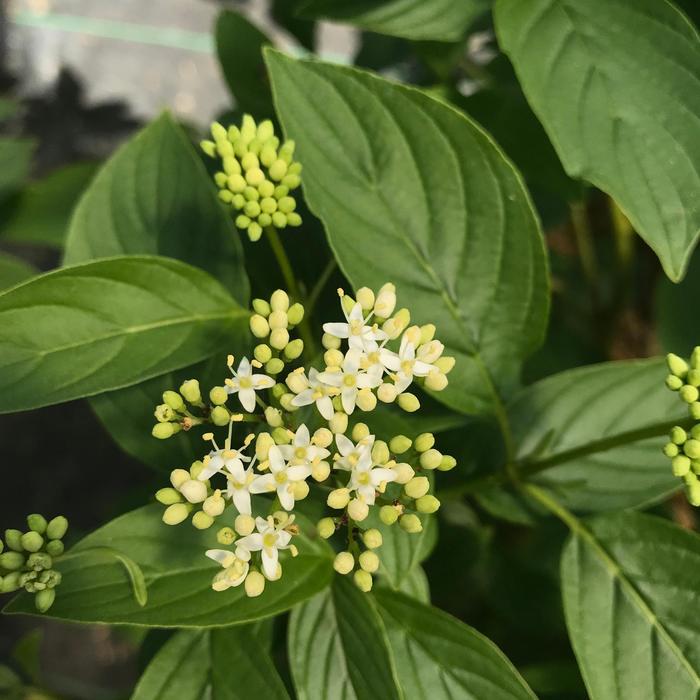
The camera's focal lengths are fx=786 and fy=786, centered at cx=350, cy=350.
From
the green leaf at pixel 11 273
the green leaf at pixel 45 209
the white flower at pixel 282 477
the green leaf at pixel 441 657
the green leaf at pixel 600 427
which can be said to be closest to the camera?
the white flower at pixel 282 477

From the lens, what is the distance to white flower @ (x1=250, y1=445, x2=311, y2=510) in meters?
0.61

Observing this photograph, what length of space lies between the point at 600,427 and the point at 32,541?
58 cm

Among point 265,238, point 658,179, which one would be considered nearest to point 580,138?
point 658,179

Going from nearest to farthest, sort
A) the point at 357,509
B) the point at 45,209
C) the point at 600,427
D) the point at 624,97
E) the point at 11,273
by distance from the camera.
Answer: the point at 357,509 < the point at 624,97 < the point at 600,427 < the point at 11,273 < the point at 45,209

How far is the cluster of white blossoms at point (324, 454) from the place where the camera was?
2.02 ft

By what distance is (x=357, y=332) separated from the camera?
646 mm

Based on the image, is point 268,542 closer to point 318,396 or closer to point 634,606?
point 318,396

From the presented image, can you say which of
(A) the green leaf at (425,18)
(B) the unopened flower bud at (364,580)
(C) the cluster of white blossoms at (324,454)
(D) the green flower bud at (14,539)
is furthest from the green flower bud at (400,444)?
(A) the green leaf at (425,18)

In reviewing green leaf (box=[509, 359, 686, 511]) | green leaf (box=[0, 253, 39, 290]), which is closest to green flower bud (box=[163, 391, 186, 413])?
green leaf (box=[509, 359, 686, 511])

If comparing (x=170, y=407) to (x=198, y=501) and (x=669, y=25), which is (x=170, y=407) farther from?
(x=669, y=25)

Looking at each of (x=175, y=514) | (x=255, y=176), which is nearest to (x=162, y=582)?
(x=175, y=514)

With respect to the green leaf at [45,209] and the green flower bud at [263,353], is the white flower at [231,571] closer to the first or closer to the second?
the green flower bud at [263,353]

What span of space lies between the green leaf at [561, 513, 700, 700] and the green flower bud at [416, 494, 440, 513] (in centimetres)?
22

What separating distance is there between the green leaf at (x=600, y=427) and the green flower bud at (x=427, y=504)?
219 millimetres
